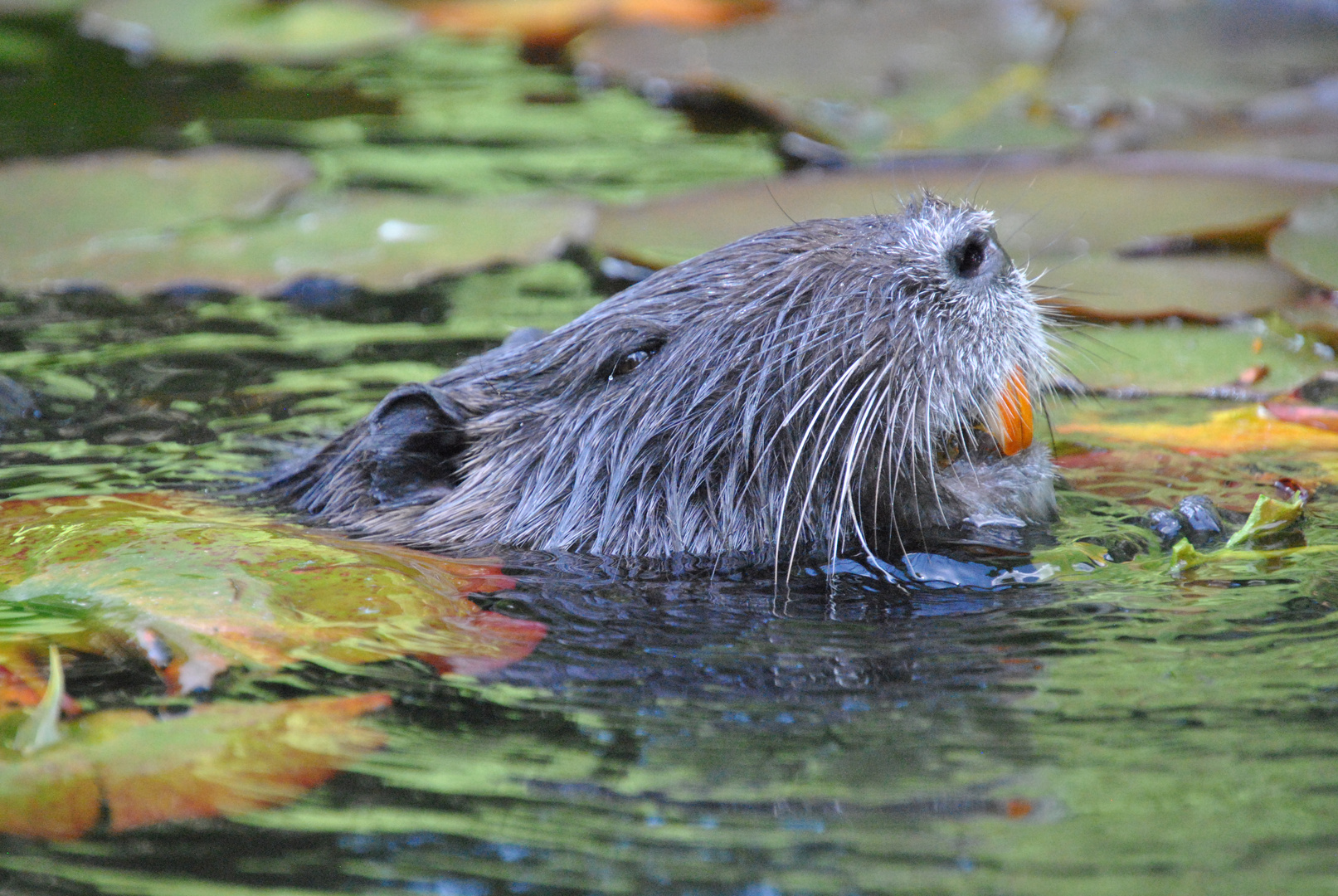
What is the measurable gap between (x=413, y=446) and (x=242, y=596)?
33.5 inches

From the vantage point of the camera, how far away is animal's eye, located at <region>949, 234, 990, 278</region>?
346cm

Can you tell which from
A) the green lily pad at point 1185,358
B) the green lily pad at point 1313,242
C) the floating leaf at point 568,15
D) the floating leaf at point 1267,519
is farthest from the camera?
the floating leaf at point 568,15

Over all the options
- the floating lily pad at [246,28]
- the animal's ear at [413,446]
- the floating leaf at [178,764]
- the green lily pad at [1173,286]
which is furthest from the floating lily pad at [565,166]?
the floating leaf at [178,764]

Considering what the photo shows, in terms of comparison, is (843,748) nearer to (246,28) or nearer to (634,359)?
(634,359)

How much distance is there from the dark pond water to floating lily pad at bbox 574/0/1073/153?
416 cm

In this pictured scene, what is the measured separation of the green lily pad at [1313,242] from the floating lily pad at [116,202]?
170 inches

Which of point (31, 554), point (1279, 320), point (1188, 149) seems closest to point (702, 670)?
point (31, 554)

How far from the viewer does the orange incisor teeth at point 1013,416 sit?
3.48m

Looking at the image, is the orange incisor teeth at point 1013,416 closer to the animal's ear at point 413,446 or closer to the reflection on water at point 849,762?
the reflection on water at point 849,762

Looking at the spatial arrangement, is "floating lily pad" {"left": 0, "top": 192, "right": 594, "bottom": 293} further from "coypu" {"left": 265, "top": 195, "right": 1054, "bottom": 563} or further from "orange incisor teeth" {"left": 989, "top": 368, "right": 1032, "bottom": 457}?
"orange incisor teeth" {"left": 989, "top": 368, "right": 1032, "bottom": 457}

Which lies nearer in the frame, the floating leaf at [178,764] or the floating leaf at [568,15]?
the floating leaf at [178,764]

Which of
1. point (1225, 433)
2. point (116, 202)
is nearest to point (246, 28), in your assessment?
point (116, 202)

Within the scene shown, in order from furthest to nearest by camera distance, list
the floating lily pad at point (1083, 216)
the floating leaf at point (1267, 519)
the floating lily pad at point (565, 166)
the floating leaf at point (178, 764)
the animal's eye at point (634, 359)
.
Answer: the floating lily pad at point (565, 166) < the floating lily pad at point (1083, 216) < the animal's eye at point (634, 359) < the floating leaf at point (1267, 519) < the floating leaf at point (178, 764)

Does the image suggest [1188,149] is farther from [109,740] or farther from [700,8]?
[109,740]
